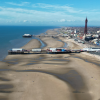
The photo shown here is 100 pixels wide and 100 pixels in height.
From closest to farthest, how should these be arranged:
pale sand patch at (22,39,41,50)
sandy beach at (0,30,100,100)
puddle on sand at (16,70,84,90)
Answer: sandy beach at (0,30,100,100) → puddle on sand at (16,70,84,90) → pale sand patch at (22,39,41,50)

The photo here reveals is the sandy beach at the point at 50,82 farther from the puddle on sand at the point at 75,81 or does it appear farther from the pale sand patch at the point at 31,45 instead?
the pale sand patch at the point at 31,45

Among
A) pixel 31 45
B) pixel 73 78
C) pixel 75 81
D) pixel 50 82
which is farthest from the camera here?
pixel 31 45

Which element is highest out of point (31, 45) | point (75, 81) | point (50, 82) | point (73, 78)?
point (31, 45)

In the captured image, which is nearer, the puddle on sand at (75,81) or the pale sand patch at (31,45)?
the puddle on sand at (75,81)

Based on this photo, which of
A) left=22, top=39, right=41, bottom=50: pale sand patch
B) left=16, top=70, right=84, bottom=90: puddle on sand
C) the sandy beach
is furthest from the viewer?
left=22, top=39, right=41, bottom=50: pale sand patch

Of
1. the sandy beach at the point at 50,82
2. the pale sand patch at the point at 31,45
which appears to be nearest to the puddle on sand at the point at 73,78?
the sandy beach at the point at 50,82

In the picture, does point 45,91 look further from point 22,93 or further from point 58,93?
point 22,93

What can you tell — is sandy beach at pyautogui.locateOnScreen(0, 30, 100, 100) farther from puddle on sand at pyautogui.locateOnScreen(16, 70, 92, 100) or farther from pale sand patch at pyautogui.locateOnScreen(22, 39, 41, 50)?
pale sand patch at pyautogui.locateOnScreen(22, 39, 41, 50)

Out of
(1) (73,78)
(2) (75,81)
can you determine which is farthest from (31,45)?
(2) (75,81)

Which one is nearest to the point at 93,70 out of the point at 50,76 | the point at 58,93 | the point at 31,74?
the point at 50,76

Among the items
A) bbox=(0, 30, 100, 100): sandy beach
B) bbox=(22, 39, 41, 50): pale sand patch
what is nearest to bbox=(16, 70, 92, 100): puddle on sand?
bbox=(0, 30, 100, 100): sandy beach

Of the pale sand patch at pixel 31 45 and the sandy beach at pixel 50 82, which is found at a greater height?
the pale sand patch at pixel 31 45

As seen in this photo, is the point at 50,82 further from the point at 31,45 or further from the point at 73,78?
the point at 31,45
